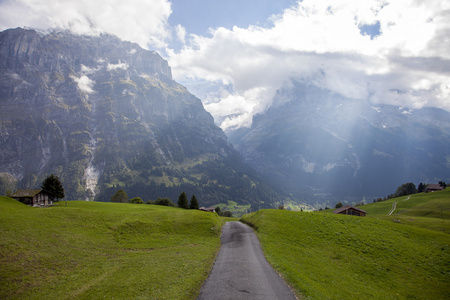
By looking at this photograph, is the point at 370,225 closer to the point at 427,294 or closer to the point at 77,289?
the point at 427,294

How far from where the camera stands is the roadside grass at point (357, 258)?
22.2 metres

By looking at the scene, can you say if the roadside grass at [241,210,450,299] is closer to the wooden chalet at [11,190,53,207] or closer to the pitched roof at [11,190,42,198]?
the wooden chalet at [11,190,53,207]

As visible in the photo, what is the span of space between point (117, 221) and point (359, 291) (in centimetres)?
3698

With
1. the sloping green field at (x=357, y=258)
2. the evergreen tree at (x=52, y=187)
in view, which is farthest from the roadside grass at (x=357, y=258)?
the evergreen tree at (x=52, y=187)

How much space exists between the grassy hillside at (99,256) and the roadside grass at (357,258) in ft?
31.1

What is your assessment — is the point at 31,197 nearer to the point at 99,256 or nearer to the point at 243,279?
the point at 99,256

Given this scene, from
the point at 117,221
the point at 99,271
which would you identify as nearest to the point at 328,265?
the point at 99,271

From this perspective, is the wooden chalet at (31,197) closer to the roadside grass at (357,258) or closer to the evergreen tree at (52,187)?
the evergreen tree at (52,187)

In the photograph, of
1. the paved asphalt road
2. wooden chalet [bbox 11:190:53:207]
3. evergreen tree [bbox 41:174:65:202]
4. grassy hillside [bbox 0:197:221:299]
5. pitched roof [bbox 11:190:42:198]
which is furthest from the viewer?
evergreen tree [bbox 41:174:65:202]

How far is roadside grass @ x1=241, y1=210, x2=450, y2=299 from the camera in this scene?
2217 centimetres

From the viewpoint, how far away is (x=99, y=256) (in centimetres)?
2769

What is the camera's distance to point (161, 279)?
2114cm

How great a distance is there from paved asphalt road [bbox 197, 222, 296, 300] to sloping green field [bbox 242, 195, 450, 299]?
131cm

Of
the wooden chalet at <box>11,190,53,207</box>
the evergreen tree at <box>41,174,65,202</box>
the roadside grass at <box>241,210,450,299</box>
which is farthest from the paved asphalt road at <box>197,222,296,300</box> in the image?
the evergreen tree at <box>41,174,65,202</box>
